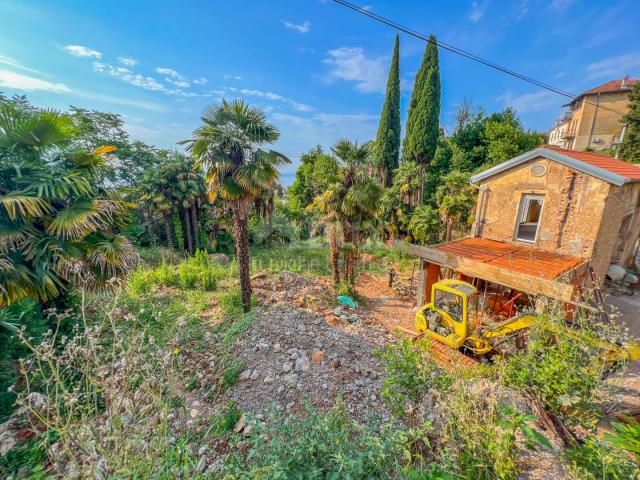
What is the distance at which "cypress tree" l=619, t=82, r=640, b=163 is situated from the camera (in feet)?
64.5

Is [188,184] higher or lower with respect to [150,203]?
higher

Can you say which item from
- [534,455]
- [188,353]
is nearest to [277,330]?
[188,353]

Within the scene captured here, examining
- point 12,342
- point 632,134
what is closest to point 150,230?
point 12,342

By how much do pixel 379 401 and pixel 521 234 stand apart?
30.2ft

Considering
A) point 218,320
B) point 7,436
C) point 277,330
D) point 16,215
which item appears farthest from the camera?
point 218,320

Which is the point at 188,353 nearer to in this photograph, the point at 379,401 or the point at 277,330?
the point at 277,330

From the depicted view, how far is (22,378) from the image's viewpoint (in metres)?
4.75

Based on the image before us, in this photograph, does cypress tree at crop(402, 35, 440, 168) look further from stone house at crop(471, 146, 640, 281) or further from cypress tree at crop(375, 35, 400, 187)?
stone house at crop(471, 146, 640, 281)

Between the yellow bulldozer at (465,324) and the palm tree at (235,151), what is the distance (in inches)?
227

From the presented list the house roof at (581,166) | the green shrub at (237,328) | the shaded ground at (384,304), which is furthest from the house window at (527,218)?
the green shrub at (237,328)

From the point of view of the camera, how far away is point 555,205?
814 centimetres

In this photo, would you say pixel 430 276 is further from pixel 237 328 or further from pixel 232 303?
pixel 232 303

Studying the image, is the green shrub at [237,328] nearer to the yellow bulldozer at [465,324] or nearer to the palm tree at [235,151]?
the palm tree at [235,151]

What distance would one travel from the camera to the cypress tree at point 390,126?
958 inches
